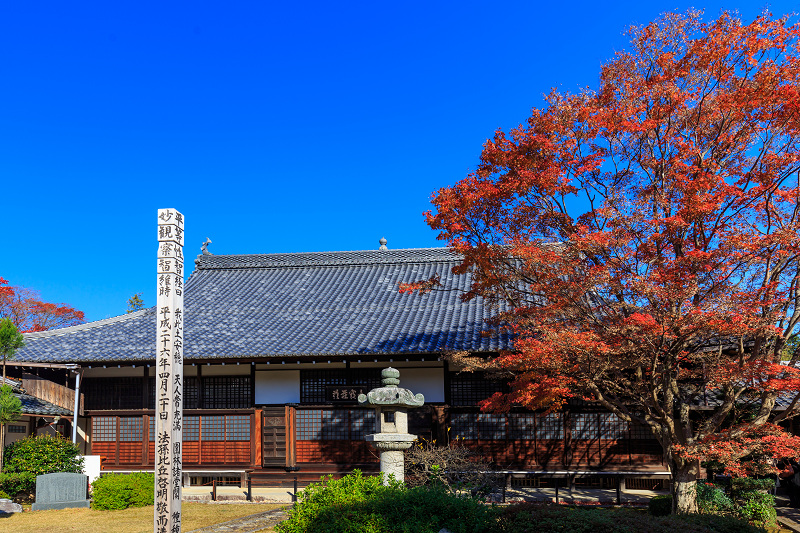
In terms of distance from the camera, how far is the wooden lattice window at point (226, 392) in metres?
22.3

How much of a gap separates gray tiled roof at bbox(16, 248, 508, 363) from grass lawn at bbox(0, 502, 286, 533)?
4.76m

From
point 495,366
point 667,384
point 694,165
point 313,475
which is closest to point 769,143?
point 694,165

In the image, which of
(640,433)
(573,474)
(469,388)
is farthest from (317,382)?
(640,433)

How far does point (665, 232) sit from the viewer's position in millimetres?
12539

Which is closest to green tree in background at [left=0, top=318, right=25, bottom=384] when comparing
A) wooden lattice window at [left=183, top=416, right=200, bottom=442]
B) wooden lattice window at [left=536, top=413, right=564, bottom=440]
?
wooden lattice window at [left=183, top=416, right=200, bottom=442]

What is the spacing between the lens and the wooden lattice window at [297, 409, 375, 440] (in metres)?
21.2

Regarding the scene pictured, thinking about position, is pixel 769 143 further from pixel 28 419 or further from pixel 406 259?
pixel 28 419

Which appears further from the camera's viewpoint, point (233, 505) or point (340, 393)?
point (340, 393)

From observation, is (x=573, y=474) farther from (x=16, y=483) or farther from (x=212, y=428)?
(x=16, y=483)

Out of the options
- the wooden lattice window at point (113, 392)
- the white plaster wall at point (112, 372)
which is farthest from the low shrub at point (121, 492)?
the white plaster wall at point (112, 372)

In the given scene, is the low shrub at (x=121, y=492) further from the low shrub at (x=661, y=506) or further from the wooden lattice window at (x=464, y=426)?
the low shrub at (x=661, y=506)

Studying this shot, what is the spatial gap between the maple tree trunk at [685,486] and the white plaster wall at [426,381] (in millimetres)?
8496

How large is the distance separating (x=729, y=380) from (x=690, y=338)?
1.02 metres

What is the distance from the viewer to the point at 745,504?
49.4 ft
